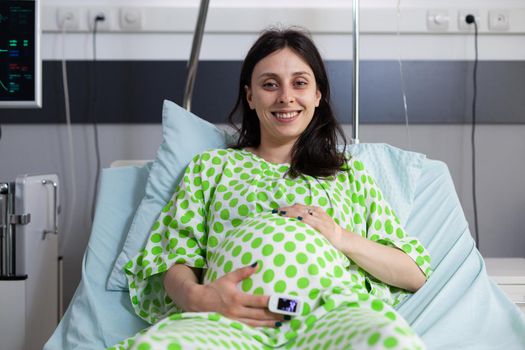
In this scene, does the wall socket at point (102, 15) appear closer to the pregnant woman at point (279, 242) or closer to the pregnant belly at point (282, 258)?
the pregnant woman at point (279, 242)

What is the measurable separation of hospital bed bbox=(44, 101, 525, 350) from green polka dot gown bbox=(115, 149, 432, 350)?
0.08 meters

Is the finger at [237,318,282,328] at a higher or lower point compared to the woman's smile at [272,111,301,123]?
lower

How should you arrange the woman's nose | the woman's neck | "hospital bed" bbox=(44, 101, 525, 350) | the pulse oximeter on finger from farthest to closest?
the woman's neck → the woman's nose → "hospital bed" bbox=(44, 101, 525, 350) → the pulse oximeter on finger

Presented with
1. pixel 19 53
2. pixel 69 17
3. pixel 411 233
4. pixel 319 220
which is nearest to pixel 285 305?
pixel 319 220

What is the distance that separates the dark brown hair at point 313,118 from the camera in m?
1.56

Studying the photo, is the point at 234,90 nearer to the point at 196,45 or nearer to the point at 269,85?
the point at 196,45

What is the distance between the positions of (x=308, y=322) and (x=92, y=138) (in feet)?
5.25

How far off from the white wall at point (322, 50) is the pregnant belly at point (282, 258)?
128cm

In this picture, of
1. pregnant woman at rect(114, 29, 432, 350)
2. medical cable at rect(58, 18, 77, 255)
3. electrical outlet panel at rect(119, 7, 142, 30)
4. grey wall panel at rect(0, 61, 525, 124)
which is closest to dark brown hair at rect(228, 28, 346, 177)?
pregnant woman at rect(114, 29, 432, 350)

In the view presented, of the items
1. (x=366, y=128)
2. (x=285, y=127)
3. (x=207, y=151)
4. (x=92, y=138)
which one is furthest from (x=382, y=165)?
(x=92, y=138)

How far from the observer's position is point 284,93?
1.52 meters

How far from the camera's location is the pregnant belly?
1.22m

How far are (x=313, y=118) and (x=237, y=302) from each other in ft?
2.15

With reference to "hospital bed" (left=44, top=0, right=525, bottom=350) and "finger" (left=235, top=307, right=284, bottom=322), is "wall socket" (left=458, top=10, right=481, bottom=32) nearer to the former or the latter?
"hospital bed" (left=44, top=0, right=525, bottom=350)
